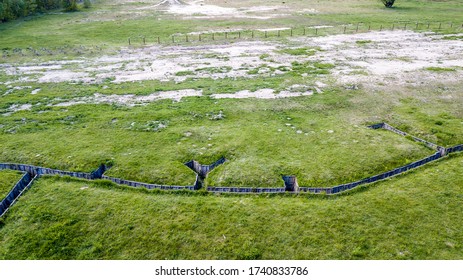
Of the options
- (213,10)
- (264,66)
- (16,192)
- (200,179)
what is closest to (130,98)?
(16,192)

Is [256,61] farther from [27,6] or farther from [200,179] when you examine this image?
[27,6]

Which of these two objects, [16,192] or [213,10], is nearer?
[16,192]

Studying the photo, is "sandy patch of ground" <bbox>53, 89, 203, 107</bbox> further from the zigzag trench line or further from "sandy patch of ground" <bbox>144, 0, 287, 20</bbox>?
"sandy patch of ground" <bbox>144, 0, 287, 20</bbox>

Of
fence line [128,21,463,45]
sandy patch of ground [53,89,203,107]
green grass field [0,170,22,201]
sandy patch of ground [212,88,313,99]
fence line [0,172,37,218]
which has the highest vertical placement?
fence line [128,21,463,45]

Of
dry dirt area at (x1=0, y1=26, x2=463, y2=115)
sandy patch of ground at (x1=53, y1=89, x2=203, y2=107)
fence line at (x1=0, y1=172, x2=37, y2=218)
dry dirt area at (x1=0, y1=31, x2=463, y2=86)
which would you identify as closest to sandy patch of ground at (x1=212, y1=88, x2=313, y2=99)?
dry dirt area at (x1=0, y1=26, x2=463, y2=115)

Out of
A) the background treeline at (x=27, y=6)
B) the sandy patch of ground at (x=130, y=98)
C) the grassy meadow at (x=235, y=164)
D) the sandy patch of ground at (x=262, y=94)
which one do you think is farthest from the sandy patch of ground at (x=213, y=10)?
the sandy patch of ground at (x=130, y=98)
